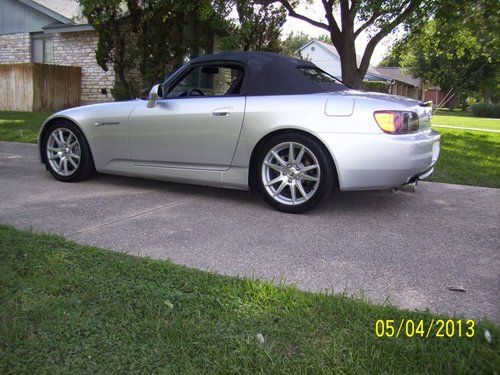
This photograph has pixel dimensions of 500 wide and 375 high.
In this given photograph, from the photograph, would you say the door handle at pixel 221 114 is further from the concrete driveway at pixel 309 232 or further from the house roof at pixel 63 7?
the house roof at pixel 63 7

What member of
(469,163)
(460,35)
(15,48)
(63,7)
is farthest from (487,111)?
(469,163)

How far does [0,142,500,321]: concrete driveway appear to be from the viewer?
3.02 metres

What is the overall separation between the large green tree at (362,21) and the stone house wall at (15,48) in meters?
11.7

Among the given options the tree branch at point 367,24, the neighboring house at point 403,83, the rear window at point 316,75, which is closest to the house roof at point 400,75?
the neighboring house at point 403,83

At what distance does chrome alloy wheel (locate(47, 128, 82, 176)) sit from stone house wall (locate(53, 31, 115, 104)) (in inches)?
481

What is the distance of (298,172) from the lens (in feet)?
14.7

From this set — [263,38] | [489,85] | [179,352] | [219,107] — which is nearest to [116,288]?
[179,352]

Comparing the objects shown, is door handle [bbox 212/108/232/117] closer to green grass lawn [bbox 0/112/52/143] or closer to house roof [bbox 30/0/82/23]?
green grass lawn [bbox 0/112/52/143]

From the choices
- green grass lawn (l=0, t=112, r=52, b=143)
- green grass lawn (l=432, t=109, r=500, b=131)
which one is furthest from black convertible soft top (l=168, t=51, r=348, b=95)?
green grass lawn (l=432, t=109, r=500, b=131)

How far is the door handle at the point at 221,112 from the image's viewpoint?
4680 mm

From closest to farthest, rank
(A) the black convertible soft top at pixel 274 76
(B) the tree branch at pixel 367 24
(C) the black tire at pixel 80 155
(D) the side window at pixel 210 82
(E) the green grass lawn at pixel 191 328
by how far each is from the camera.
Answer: (E) the green grass lawn at pixel 191 328, (A) the black convertible soft top at pixel 274 76, (D) the side window at pixel 210 82, (C) the black tire at pixel 80 155, (B) the tree branch at pixel 367 24

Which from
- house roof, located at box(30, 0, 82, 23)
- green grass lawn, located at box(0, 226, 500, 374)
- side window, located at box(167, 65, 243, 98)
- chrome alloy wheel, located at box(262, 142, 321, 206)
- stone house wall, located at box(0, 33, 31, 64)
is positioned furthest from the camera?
stone house wall, located at box(0, 33, 31, 64)

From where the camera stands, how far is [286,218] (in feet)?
14.5

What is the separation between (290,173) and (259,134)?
1.56 feet
